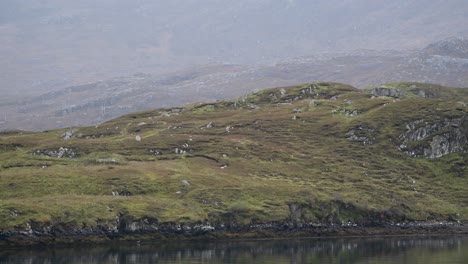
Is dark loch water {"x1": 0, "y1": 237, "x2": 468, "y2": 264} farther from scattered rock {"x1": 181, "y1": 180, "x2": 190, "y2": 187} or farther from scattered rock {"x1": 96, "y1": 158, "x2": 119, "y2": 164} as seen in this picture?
scattered rock {"x1": 96, "y1": 158, "x2": 119, "y2": 164}

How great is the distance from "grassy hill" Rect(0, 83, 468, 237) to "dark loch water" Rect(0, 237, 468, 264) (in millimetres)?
7491

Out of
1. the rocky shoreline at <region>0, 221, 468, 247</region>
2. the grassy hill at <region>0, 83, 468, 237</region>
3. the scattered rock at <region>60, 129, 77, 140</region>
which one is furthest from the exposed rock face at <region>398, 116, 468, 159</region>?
the scattered rock at <region>60, 129, 77, 140</region>

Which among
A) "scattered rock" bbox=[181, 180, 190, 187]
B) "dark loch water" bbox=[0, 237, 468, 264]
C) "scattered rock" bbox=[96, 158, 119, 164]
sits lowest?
"dark loch water" bbox=[0, 237, 468, 264]

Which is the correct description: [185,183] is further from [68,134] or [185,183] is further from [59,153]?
[68,134]

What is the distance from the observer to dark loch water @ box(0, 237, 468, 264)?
297 ft

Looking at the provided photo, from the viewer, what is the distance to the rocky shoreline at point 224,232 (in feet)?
337

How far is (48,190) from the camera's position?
121500 mm

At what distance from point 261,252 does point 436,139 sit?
82.5 metres

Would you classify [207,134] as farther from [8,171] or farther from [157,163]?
[8,171]

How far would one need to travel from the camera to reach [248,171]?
149125 mm

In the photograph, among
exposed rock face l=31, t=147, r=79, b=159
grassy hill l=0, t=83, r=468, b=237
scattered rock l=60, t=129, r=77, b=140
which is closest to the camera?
grassy hill l=0, t=83, r=468, b=237

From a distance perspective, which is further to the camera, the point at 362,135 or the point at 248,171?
the point at 362,135

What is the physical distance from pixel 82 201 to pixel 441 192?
3181 inches

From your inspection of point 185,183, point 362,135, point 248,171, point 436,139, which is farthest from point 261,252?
point 436,139
